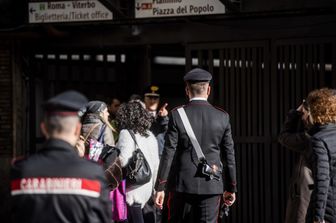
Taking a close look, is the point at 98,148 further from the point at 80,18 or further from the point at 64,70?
the point at 64,70

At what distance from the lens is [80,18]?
1040 centimetres

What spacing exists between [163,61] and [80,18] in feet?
11.1

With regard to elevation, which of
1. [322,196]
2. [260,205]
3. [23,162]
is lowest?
[260,205]

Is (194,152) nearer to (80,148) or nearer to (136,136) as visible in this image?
(80,148)

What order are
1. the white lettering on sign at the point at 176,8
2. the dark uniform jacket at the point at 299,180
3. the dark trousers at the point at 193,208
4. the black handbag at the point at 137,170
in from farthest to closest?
1. the white lettering on sign at the point at 176,8
2. the black handbag at the point at 137,170
3. the dark uniform jacket at the point at 299,180
4. the dark trousers at the point at 193,208

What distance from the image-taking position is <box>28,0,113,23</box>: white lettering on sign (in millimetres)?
10328

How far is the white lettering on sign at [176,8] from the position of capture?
9.88 m

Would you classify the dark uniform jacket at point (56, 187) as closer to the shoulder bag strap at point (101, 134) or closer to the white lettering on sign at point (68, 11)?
the shoulder bag strap at point (101, 134)

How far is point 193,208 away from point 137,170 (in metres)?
0.99

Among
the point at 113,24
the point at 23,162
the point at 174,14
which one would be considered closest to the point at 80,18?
the point at 113,24

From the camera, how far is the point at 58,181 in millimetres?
4137

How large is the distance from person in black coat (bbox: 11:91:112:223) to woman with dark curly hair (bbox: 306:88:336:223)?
221 centimetres

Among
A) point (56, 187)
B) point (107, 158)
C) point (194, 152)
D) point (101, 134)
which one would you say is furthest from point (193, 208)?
point (56, 187)

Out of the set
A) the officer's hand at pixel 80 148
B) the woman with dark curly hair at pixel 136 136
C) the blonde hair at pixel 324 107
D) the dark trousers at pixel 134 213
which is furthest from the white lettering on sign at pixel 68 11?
the blonde hair at pixel 324 107
